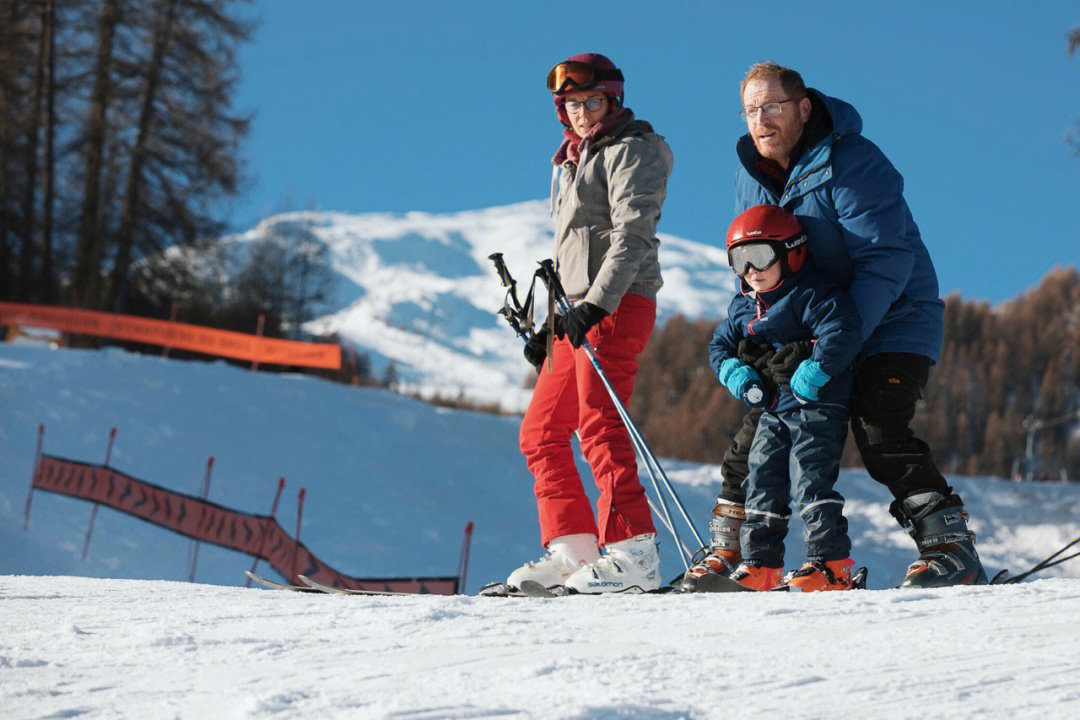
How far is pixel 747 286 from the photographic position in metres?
3.93

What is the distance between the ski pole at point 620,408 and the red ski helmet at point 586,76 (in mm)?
667

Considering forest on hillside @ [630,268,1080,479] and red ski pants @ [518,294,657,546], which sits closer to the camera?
red ski pants @ [518,294,657,546]

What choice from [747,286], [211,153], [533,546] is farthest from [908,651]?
[211,153]

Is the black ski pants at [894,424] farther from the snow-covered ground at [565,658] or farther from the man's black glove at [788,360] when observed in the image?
the snow-covered ground at [565,658]

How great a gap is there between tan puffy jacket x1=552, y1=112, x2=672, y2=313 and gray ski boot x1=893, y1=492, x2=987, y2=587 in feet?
4.18

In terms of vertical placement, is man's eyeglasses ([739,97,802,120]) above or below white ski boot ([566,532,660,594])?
above

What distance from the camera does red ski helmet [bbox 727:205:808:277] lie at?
3658 mm

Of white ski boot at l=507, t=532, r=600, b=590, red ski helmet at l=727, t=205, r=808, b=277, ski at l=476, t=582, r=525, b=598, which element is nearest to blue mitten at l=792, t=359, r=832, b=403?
red ski helmet at l=727, t=205, r=808, b=277

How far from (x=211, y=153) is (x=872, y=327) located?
21.4m

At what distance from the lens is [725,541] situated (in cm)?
400

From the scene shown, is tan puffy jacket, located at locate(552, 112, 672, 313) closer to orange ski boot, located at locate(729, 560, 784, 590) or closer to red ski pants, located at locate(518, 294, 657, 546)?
red ski pants, located at locate(518, 294, 657, 546)

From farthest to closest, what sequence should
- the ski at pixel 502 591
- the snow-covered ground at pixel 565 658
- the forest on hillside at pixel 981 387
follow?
the forest on hillside at pixel 981 387 → the ski at pixel 502 591 → the snow-covered ground at pixel 565 658

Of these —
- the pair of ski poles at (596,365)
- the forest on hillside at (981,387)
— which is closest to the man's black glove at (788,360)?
the pair of ski poles at (596,365)

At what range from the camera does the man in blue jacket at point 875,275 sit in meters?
3.60
